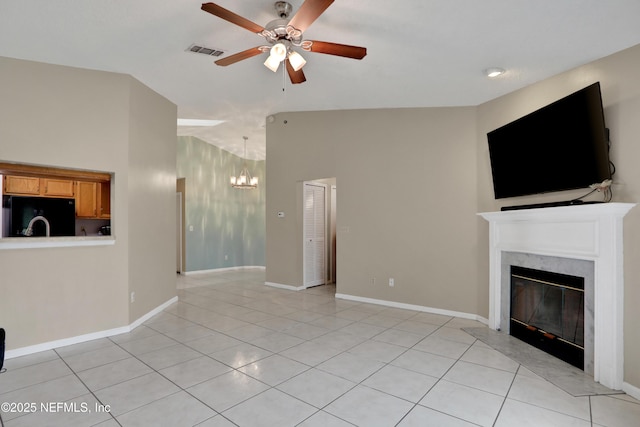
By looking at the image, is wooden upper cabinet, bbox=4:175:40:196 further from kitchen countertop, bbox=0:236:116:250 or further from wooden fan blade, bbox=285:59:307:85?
wooden fan blade, bbox=285:59:307:85

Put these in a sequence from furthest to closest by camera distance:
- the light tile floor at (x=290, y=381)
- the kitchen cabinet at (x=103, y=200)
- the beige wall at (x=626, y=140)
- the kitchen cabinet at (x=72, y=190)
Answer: the kitchen cabinet at (x=103, y=200)
the kitchen cabinet at (x=72, y=190)
the beige wall at (x=626, y=140)
the light tile floor at (x=290, y=381)

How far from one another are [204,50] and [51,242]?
250cm

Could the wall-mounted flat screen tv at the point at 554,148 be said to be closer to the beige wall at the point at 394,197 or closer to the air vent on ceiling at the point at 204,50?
the beige wall at the point at 394,197

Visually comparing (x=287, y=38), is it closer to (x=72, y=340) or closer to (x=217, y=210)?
(x=72, y=340)

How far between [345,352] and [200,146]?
665 cm

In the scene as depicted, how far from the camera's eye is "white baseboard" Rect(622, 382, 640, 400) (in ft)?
8.33

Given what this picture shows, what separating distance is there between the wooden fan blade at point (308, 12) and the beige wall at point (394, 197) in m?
3.02

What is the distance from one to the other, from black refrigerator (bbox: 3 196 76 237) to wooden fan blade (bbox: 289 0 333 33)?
4928mm

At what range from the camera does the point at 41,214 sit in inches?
201

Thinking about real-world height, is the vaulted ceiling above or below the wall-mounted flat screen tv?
above

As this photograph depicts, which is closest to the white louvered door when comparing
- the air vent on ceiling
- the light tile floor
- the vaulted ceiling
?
the light tile floor

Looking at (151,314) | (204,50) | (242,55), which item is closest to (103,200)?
(151,314)

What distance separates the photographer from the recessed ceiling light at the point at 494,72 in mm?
3426

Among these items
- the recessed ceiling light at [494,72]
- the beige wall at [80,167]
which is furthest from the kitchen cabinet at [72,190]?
the recessed ceiling light at [494,72]
